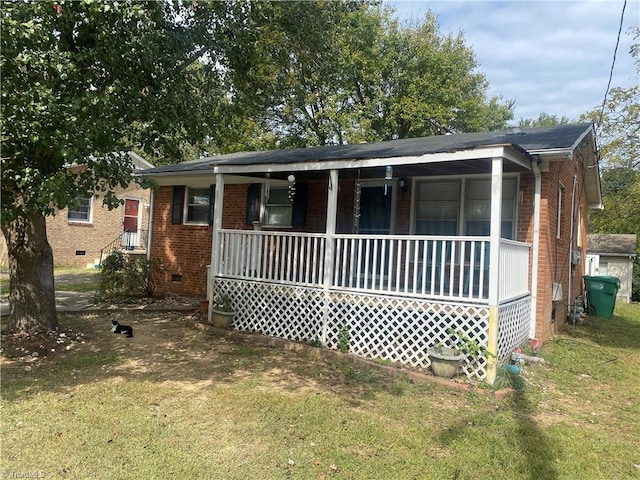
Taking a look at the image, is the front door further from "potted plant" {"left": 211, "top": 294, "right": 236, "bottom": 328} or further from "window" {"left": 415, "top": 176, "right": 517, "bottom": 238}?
"potted plant" {"left": 211, "top": 294, "right": 236, "bottom": 328}

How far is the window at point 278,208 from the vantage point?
35.7ft

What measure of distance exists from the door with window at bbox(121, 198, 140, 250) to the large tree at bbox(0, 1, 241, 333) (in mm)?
14960

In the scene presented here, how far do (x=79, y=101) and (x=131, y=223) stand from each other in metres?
17.9

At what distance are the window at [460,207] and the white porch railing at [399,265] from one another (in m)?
0.43

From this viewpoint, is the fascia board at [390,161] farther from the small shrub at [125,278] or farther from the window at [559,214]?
the small shrub at [125,278]

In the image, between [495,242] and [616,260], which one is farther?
[616,260]

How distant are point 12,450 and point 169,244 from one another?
940cm

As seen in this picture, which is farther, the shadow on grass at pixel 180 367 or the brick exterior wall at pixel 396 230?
the brick exterior wall at pixel 396 230

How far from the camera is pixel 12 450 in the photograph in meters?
3.58

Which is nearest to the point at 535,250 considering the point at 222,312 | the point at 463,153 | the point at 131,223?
the point at 463,153

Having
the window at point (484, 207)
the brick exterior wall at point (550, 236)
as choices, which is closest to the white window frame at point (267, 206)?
the window at point (484, 207)

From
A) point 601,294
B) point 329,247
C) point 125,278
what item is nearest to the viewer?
point 329,247

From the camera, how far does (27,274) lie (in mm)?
6648

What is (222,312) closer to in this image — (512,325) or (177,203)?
(512,325)
